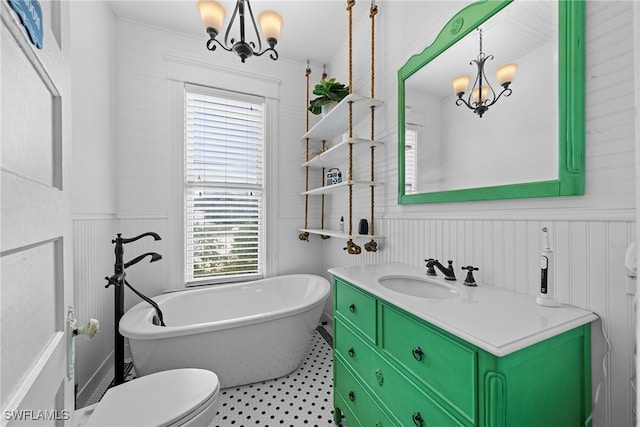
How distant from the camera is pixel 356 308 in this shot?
1256mm

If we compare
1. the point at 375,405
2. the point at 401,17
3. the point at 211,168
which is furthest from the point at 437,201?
the point at 211,168

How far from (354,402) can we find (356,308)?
0.48 meters

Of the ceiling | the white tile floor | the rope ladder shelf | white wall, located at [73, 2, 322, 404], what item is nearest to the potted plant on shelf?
the rope ladder shelf

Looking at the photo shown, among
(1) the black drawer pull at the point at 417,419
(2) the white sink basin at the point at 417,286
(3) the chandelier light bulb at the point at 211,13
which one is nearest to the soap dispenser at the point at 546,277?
(2) the white sink basin at the point at 417,286

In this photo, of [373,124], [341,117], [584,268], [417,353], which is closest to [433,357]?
[417,353]

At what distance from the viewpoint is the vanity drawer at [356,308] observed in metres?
1.13

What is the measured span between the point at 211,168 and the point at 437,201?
2.09 m

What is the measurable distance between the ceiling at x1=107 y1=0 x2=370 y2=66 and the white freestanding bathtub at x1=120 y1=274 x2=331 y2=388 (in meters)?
2.32

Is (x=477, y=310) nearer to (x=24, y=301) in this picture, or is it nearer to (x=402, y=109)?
(x=24, y=301)

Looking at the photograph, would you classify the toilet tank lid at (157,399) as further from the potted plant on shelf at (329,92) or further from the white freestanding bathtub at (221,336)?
the potted plant on shelf at (329,92)

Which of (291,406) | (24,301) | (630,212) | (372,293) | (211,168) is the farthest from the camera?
(211,168)

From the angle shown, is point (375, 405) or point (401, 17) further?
point (401, 17)

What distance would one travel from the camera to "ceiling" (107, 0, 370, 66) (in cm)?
202

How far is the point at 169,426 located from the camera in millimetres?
921
